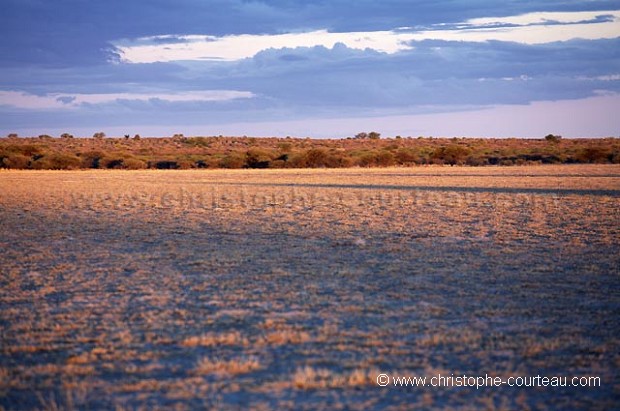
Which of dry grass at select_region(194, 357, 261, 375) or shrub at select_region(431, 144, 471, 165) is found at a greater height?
shrub at select_region(431, 144, 471, 165)

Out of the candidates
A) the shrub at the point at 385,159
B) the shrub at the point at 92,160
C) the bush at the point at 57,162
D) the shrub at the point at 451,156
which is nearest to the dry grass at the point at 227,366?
the shrub at the point at 385,159

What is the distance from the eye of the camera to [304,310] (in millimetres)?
8906

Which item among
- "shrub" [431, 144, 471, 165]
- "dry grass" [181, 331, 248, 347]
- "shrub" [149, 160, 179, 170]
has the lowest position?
"dry grass" [181, 331, 248, 347]

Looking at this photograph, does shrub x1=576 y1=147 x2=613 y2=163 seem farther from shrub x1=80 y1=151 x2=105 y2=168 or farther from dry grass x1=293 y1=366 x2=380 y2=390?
dry grass x1=293 y1=366 x2=380 y2=390

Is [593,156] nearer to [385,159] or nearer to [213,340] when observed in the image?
[385,159]

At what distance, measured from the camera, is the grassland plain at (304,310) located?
607cm

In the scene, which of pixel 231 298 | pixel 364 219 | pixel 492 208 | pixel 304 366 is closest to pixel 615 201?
pixel 492 208

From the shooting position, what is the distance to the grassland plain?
19.9ft

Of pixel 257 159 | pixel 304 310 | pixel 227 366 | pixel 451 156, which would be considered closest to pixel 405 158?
pixel 451 156

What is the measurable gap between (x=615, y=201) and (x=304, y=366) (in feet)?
66.0

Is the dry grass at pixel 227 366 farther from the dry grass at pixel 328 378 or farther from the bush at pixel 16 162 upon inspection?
the bush at pixel 16 162

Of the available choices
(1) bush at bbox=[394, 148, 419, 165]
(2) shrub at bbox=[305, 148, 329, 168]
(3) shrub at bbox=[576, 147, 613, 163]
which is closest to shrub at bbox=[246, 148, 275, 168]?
(2) shrub at bbox=[305, 148, 329, 168]

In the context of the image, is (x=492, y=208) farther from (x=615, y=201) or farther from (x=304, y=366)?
(x=304, y=366)

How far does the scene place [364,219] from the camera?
1945 centimetres
